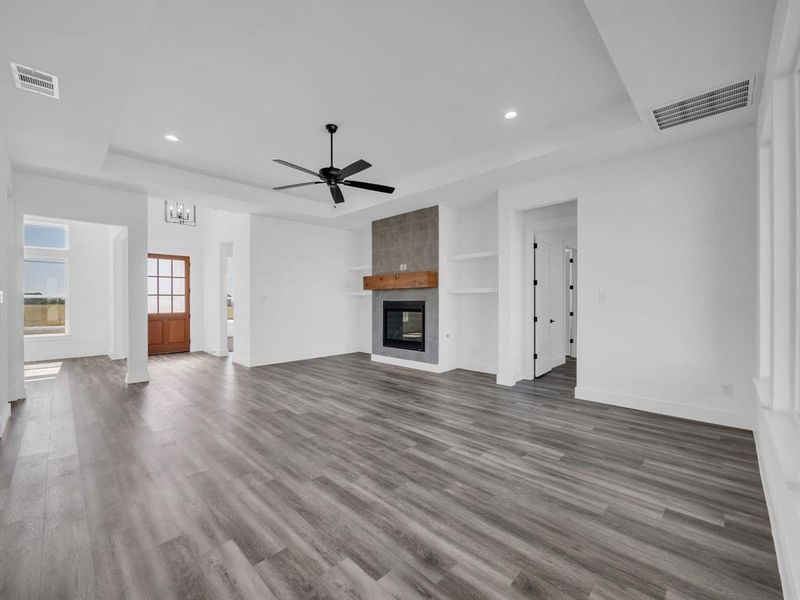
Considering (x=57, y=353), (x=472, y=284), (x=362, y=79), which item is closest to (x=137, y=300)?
(x=57, y=353)

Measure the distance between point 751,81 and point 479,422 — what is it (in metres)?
3.55

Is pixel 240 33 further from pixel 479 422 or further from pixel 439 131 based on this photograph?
pixel 479 422

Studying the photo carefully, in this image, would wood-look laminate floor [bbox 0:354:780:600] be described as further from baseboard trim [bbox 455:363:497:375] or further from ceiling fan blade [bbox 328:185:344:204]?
ceiling fan blade [bbox 328:185:344:204]

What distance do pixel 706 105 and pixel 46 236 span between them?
35.6 ft

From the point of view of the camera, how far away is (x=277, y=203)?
6.29 meters

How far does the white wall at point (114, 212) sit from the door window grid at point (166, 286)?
3.21 m

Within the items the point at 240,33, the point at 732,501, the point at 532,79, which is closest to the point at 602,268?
the point at 532,79

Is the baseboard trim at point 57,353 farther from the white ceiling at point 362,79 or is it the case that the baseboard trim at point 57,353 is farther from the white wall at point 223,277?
the white ceiling at point 362,79

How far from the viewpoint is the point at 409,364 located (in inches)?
264

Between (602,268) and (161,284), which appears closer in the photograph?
(602,268)

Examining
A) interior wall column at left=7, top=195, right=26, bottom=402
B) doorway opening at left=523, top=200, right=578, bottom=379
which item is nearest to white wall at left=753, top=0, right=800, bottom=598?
doorway opening at left=523, top=200, right=578, bottom=379

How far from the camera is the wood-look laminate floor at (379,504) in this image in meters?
1.65

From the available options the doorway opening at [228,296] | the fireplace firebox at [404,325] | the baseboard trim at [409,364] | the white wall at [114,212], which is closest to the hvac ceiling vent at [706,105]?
the fireplace firebox at [404,325]

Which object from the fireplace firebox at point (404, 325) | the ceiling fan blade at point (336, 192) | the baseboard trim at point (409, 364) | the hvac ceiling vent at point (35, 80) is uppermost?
the hvac ceiling vent at point (35, 80)
